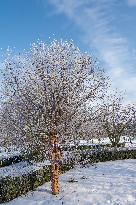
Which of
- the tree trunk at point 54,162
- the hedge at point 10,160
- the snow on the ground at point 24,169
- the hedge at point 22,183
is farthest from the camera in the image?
the hedge at point 10,160

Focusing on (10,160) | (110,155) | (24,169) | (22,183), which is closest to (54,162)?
(22,183)

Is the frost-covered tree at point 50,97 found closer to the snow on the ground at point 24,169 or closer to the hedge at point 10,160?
the snow on the ground at point 24,169

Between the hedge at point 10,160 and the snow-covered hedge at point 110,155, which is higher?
the snow-covered hedge at point 110,155

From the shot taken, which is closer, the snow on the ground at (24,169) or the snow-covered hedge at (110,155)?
the snow on the ground at (24,169)

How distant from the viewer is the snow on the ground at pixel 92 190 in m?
17.4

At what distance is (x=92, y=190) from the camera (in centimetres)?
1872

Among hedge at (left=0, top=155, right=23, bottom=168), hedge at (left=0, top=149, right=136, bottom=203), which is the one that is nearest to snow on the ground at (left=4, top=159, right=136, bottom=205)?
hedge at (left=0, top=149, right=136, bottom=203)

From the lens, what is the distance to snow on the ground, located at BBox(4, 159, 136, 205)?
17356mm

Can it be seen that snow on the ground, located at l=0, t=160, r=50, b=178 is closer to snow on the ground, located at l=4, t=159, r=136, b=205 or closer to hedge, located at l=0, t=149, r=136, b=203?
hedge, located at l=0, t=149, r=136, b=203

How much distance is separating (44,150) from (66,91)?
2844mm

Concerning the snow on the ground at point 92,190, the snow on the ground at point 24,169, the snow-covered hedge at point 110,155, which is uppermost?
the snow-covered hedge at point 110,155

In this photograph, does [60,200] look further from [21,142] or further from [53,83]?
[53,83]

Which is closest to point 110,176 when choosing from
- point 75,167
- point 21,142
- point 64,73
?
point 75,167

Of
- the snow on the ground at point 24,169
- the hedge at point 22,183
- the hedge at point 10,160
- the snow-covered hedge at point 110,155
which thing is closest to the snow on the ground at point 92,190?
the hedge at point 22,183
